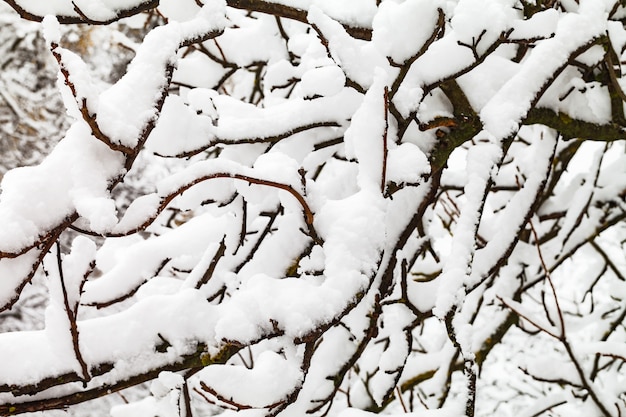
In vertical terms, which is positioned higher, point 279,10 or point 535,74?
point 279,10

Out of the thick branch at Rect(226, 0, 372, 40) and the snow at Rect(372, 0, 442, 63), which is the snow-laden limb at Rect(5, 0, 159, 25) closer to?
the thick branch at Rect(226, 0, 372, 40)

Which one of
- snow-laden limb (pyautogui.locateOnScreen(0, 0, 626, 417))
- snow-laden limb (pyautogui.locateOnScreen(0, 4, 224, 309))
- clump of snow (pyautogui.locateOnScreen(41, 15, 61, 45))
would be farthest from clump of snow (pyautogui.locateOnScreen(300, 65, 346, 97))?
clump of snow (pyautogui.locateOnScreen(41, 15, 61, 45))

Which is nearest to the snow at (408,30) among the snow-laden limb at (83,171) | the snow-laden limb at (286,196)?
the snow-laden limb at (286,196)

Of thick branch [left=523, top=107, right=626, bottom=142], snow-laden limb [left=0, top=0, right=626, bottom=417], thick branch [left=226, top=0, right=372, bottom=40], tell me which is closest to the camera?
snow-laden limb [left=0, top=0, right=626, bottom=417]

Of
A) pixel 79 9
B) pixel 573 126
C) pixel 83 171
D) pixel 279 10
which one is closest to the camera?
pixel 83 171

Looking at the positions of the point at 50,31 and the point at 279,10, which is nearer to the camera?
the point at 50,31

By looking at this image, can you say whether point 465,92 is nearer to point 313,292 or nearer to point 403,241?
point 403,241

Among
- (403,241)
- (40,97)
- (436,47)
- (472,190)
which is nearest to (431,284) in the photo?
(403,241)

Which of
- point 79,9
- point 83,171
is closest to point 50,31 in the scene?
point 83,171

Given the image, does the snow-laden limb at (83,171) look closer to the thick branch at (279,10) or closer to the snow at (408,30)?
the snow at (408,30)

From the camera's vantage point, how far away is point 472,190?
1250 mm

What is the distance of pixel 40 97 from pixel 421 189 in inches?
251

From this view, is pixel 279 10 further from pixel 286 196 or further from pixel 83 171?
A: pixel 83 171

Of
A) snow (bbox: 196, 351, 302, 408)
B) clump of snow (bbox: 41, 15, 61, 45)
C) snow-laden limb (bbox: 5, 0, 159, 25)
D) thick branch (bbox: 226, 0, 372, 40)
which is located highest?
thick branch (bbox: 226, 0, 372, 40)
